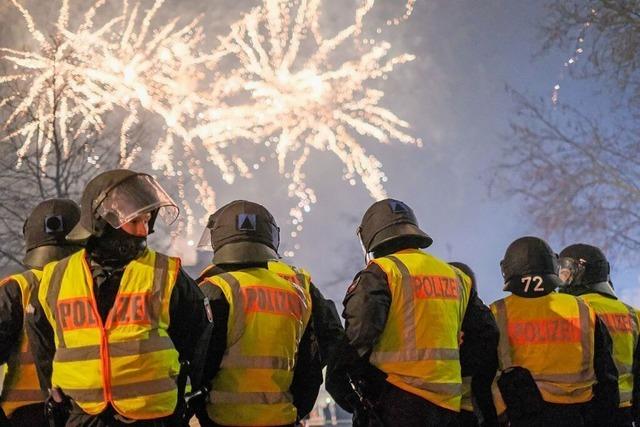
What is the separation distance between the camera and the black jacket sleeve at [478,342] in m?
5.36

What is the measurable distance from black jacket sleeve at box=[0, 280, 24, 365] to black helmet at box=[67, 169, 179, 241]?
2.83 feet

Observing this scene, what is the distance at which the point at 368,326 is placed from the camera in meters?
4.73

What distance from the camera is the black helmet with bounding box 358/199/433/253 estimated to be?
521 cm

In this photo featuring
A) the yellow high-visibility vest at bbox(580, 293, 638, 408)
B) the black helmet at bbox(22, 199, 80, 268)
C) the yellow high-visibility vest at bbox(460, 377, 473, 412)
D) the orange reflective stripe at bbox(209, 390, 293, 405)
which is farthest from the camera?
the yellow high-visibility vest at bbox(580, 293, 638, 408)

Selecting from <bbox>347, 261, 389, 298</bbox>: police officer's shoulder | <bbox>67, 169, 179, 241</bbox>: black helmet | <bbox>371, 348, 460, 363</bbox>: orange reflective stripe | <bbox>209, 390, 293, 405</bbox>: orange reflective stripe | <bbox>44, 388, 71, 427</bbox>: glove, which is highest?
<bbox>67, 169, 179, 241</bbox>: black helmet

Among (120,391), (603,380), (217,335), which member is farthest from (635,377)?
(120,391)

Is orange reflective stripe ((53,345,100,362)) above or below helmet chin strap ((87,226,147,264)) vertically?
below

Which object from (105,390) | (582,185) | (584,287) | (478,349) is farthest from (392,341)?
(582,185)

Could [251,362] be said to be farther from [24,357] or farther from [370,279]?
[24,357]

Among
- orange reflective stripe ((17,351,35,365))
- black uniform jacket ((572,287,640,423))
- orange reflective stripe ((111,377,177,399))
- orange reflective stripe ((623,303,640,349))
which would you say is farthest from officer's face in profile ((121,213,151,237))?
orange reflective stripe ((623,303,640,349))

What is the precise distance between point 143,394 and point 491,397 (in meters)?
3.13

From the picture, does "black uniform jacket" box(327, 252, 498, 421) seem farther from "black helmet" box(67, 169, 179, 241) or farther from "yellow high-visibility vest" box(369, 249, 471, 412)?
"black helmet" box(67, 169, 179, 241)

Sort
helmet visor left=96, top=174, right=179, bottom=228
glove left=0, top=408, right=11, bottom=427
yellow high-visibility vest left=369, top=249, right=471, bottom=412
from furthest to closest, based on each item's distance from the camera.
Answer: glove left=0, top=408, right=11, bottom=427
yellow high-visibility vest left=369, top=249, right=471, bottom=412
helmet visor left=96, top=174, right=179, bottom=228

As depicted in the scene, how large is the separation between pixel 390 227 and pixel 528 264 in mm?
1391
